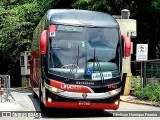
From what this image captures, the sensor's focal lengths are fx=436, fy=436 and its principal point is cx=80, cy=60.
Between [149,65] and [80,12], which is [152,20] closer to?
[149,65]

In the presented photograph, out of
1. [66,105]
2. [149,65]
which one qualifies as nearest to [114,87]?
[66,105]

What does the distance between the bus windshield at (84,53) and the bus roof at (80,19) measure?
0.57ft

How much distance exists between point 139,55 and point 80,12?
693 centimetres

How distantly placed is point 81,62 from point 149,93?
765 centimetres

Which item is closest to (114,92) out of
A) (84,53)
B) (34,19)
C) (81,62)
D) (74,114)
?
(81,62)

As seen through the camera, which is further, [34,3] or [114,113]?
[34,3]

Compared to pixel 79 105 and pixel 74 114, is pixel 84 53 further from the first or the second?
pixel 74 114

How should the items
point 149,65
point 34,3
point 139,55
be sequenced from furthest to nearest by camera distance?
point 34,3, point 149,65, point 139,55

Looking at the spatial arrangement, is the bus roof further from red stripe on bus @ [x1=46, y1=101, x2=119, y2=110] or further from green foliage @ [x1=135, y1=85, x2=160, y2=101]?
green foliage @ [x1=135, y1=85, x2=160, y2=101]

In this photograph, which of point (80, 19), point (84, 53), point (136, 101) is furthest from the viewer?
point (136, 101)

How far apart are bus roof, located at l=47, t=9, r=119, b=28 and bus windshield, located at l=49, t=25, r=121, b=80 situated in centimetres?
17

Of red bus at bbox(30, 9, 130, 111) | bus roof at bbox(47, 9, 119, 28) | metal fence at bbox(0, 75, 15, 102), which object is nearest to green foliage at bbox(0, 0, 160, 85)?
metal fence at bbox(0, 75, 15, 102)

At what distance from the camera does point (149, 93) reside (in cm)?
2080

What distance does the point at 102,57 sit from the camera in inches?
560
